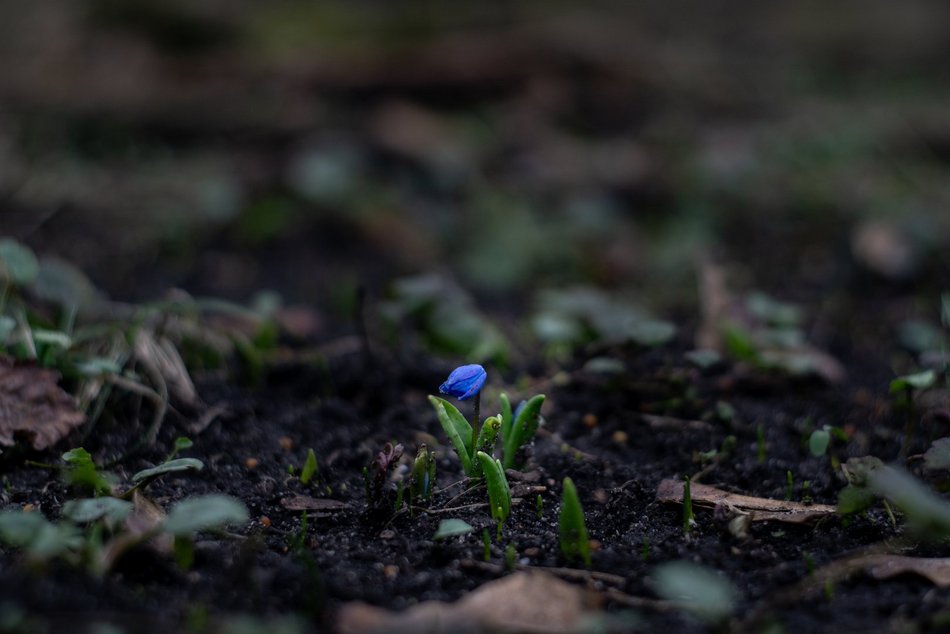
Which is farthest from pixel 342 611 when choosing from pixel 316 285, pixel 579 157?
pixel 579 157

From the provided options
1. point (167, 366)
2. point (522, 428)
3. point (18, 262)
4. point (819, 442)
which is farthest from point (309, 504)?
point (819, 442)

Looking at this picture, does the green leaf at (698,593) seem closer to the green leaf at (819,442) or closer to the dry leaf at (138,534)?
the green leaf at (819,442)

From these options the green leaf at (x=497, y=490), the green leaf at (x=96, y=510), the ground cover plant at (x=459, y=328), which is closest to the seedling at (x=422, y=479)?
the ground cover plant at (x=459, y=328)

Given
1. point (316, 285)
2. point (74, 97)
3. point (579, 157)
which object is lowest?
point (316, 285)

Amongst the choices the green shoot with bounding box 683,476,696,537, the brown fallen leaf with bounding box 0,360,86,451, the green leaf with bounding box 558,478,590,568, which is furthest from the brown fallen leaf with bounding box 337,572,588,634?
the brown fallen leaf with bounding box 0,360,86,451

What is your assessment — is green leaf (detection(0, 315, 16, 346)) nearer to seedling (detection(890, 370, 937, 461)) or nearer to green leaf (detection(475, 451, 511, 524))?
green leaf (detection(475, 451, 511, 524))

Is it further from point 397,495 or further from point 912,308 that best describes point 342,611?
point 912,308
